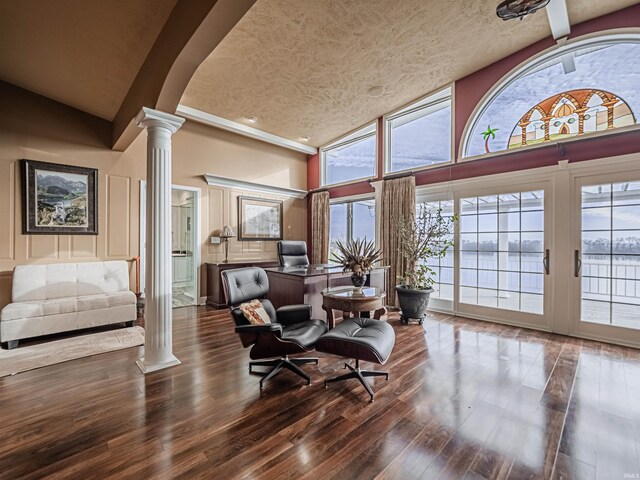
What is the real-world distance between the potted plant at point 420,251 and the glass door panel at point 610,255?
1568 mm

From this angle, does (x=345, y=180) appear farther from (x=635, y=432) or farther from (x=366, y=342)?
(x=635, y=432)

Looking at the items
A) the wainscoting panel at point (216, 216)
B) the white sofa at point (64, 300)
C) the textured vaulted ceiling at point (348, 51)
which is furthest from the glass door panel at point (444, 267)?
the white sofa at point (64, 300)

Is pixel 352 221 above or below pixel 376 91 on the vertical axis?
below

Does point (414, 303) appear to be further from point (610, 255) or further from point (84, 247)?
point (84, 247)

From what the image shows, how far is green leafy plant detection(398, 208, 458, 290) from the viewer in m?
4.46

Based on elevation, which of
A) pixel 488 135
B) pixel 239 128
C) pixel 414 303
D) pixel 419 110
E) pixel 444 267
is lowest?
pixel 414 303

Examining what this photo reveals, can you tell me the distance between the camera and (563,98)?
375cm

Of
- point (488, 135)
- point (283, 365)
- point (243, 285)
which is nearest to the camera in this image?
point (283, 365)

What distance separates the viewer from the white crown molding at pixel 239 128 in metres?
4.91

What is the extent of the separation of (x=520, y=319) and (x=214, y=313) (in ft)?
15.2

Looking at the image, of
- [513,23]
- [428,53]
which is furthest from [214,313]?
[513,23]

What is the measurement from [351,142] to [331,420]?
5760 millimetres

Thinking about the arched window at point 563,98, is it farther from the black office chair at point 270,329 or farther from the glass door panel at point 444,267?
the black office chair at point 270,329

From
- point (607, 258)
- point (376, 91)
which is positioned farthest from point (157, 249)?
point (607, 258)
